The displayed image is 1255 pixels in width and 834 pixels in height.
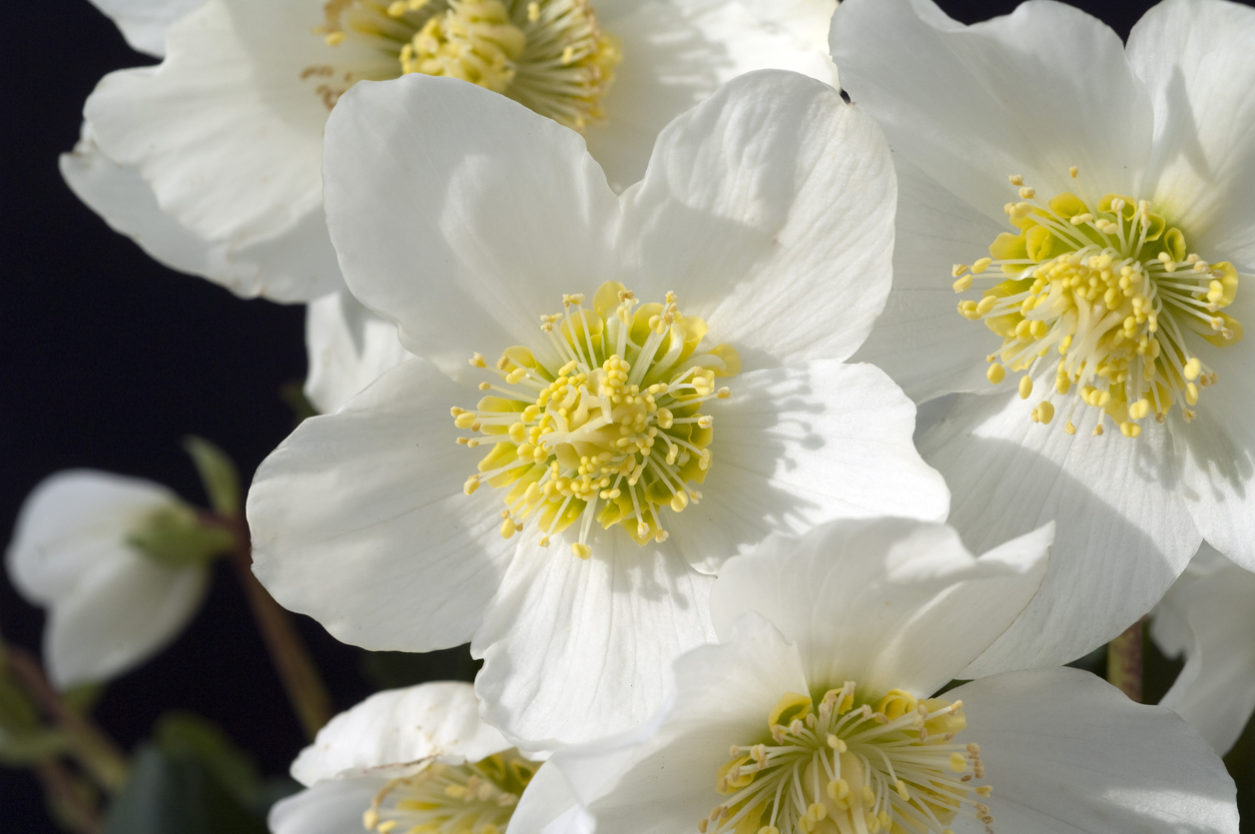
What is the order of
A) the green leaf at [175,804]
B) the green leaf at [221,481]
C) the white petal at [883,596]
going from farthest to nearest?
the green leaf at [221,481], the green leaf at [175,804], the white petal at [883,596]

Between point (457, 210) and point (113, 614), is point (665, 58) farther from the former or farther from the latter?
point (113, 614)

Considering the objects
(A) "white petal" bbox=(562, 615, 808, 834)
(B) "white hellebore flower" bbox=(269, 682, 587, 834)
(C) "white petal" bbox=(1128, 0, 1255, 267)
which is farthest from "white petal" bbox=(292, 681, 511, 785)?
(C) "white petal" bbox=(1128, 0, 1255, 267)

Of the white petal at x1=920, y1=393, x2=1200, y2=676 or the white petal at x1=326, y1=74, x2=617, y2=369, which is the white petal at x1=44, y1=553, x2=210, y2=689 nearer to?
the white petal at x1=326, y1=74, x2=617, y2=369

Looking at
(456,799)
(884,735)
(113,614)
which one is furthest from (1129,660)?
(113,614)

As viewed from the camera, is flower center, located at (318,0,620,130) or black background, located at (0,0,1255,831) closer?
flower center, located at (318,0,620,130)

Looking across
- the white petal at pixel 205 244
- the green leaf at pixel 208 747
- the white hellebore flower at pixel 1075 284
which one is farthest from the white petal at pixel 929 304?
the green leaf at pixel 208 747

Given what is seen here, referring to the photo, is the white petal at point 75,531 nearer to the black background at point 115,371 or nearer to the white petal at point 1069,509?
the black background at point 115,371
